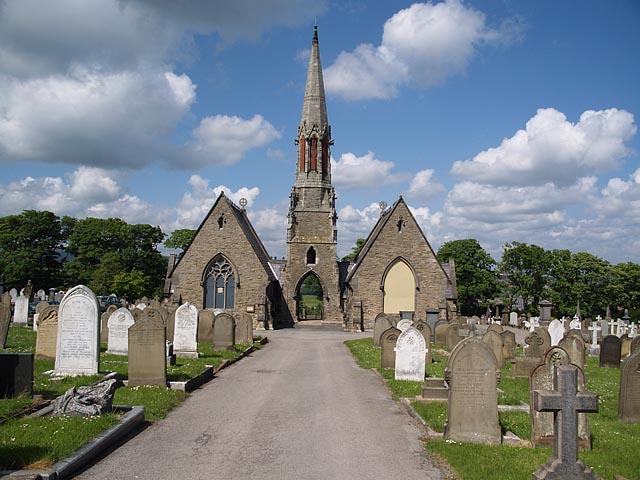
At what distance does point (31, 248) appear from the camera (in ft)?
187

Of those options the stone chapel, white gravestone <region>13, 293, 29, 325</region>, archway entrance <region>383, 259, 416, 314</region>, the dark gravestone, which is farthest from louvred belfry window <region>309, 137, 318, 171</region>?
the dark gravestone

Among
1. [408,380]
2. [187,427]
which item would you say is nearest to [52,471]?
[187,427]

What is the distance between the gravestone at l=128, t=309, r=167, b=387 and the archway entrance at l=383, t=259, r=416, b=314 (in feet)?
98.0

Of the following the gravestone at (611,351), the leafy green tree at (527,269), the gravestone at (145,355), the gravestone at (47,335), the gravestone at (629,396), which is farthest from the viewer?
the leafy green tree at (527,269)

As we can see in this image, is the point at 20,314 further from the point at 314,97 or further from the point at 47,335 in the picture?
the point at 314,97

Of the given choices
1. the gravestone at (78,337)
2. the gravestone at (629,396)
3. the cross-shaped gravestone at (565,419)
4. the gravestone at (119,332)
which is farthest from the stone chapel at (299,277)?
the cross-shaped gravestone at (565,419)

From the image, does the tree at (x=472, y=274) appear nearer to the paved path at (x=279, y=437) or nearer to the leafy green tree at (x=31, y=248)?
the leafy green tree at (x=31, y=248)

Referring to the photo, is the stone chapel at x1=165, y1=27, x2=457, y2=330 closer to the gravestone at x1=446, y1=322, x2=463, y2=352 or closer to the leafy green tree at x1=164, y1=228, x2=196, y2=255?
the gravestone at x1=446, y1=322, x2=463, y2=352

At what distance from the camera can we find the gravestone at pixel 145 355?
40.7 feet

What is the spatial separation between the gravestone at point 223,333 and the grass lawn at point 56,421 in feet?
19.1

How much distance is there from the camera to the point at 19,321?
28766 millimetres

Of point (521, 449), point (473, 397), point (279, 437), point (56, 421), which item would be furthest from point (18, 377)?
point (521, 449)

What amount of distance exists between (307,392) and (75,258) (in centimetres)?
5428

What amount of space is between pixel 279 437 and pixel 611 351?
580 inches
